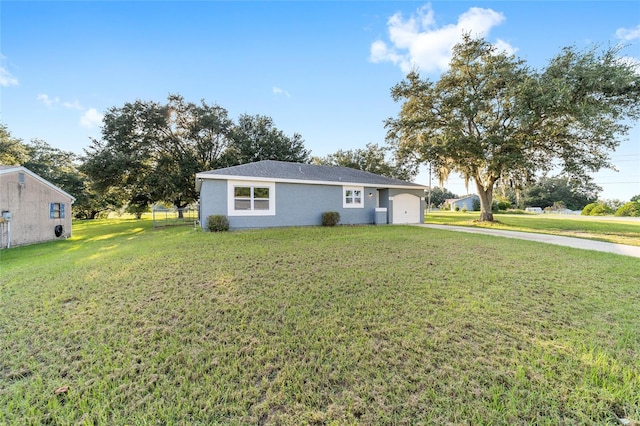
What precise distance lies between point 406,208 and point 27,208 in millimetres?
19915

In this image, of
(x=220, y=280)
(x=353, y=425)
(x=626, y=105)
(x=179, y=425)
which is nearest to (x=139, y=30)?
(x=220, y=280)

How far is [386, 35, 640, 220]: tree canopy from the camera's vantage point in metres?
12.2

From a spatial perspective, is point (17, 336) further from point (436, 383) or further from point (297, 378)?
point (436, 383)

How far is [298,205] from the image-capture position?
13.2 metres

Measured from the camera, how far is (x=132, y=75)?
13172 mm

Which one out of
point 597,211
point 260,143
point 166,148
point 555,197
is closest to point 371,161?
point 260,143

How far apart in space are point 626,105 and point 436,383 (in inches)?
784

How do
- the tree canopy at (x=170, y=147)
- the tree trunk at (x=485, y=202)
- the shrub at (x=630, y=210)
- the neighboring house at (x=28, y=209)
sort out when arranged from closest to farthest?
the neighboring house at (x=28, y=209)
the tree trunk at (x=485, y=202)
the tree canopy at (x=170, y=147)
the shrub at (x=630, y=210)

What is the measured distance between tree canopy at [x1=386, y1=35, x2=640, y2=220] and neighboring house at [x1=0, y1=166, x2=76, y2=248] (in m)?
21.4

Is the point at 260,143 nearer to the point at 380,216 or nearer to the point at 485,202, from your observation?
the point at 380,216

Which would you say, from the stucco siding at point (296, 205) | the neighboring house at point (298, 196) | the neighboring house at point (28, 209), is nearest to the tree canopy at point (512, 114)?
the neighboring house at point (298, 196)

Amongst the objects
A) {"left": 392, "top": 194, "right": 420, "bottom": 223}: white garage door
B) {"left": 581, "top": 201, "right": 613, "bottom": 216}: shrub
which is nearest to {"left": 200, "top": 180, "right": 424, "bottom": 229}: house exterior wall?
{"left": 392, "top": 194, "right": 420, "bottom": 223}: white garage door

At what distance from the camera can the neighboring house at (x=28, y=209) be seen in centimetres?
1009

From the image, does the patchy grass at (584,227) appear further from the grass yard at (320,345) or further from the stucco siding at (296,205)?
the grass yard at (320,345)
